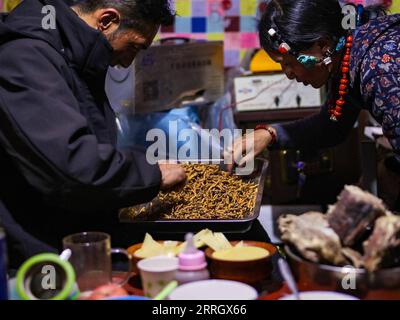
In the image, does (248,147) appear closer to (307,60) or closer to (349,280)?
(307,60)

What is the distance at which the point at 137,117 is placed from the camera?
3.34m

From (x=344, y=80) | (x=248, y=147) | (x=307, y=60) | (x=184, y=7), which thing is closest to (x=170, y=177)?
(x=248, y=147)

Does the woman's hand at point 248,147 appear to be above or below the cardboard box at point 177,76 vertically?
below

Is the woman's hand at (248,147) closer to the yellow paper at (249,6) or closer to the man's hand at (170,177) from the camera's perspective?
the man's hand at (170,177)

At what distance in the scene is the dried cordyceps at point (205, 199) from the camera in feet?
5.71

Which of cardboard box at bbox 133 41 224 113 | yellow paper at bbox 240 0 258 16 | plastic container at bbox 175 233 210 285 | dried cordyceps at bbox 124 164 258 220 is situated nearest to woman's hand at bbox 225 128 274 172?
dried cordyceps at bbox 124 164 258 220

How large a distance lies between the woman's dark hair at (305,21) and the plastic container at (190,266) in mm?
1065

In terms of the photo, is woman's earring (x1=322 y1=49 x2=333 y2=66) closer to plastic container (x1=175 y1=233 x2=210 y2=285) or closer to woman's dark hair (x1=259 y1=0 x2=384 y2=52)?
woman's dark hair (x1=259 y1=0 x2=384 y2=52)

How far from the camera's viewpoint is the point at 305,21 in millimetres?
1966

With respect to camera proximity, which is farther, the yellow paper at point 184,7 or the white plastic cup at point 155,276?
the yellow paper at point 184,7

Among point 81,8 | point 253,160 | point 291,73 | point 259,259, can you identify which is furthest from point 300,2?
point 259,259

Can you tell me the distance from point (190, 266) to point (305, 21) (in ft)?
3.70

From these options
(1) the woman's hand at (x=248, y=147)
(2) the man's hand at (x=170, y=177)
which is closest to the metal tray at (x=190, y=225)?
(2) the man's hand at (x=170, y=177)

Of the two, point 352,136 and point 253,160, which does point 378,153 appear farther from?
point 253,160
